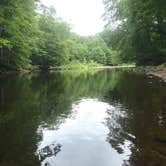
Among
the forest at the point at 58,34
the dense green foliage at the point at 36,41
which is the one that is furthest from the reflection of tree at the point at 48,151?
the dense green foliage at the point at 36,41

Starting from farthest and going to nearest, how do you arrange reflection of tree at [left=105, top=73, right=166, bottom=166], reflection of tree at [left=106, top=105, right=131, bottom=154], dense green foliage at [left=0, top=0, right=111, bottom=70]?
dense green foliage at [left=0, top=0, right=111, bottom=70]
reflection of tree at [left=106, top=105, right=131, bottom=154]
reflection of tree at [left=105, top=73, right=166, bottom=166]

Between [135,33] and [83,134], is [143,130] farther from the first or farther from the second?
[135,33]

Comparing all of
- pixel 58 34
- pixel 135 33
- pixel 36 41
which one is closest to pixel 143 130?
pixel 135 33

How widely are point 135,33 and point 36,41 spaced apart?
19728 millimetres

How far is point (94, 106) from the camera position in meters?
14.7

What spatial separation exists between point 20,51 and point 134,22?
1554 cm

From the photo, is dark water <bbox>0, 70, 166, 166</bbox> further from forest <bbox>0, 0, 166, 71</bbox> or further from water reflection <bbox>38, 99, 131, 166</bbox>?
forest <bbox>0, 0, 166, 71</bbox>

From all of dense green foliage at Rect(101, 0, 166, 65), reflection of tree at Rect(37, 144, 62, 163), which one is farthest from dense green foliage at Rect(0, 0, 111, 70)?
reflection of tree at Rect(37, 144, 62, 163)

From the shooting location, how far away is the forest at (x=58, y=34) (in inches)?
1345

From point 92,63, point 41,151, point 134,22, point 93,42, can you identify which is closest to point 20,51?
point 134,22

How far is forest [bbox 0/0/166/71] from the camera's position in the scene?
112 ft

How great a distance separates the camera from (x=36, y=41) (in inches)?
2210

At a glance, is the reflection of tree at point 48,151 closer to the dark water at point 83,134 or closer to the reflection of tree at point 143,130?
the dark water at point 83,134

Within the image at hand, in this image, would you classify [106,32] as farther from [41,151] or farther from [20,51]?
[41,151]
